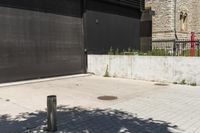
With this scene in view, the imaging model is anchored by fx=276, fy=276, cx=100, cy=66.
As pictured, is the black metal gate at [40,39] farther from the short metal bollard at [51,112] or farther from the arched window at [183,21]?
the arched window at [183,21]

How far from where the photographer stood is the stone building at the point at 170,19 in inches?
893

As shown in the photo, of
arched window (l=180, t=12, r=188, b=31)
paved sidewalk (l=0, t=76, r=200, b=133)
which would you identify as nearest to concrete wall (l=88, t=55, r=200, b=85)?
paved sidewalk (l=0, t=76, r=200, b=133)

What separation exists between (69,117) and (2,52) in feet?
21.5

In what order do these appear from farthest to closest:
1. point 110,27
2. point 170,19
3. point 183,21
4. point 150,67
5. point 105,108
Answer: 1. point 183,21
2. point 170,19
3. point 110,27
4. point 150,67
5. point 105,108

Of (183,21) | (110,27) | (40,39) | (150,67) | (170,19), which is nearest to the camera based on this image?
(150,67)

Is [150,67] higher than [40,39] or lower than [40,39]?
lower

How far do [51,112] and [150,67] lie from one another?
801cm

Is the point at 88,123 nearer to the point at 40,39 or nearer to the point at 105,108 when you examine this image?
the point at 105,108

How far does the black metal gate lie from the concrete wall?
143 cm

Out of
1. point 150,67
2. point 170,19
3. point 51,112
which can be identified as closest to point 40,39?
point 150,67

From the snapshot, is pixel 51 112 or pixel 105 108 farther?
pixel 105 108

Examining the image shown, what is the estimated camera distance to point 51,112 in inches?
215

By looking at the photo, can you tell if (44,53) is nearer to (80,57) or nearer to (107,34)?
(80,57)

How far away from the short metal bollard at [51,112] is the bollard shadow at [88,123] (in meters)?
0.23
